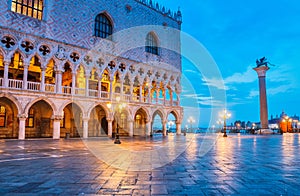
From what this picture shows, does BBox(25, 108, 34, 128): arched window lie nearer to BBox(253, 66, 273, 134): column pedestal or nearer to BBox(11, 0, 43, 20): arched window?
BBox(11, 0, 43, 20): arched window

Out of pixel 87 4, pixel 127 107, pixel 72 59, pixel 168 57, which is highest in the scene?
pixel 87 4

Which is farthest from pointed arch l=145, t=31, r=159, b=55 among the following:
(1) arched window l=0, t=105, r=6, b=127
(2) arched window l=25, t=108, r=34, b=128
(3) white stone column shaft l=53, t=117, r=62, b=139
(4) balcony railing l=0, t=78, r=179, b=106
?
(1) arched window l=0, t=105, r=6, b=127

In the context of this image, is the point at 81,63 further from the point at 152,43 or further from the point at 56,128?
the point at 152,43

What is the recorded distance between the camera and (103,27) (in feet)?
85.3

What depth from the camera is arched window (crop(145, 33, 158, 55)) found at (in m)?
30.8

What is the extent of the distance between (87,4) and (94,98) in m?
9.42

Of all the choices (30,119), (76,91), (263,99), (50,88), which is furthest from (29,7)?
(263,99)

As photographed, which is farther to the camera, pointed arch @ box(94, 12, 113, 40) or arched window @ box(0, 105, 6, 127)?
pointed arch @ box(94, 12, 113, 40)

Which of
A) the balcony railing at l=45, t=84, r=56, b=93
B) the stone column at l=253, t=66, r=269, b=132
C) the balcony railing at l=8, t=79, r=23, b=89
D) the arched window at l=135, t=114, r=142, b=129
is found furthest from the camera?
the stone column at l=253, t=66, r=269, b=132

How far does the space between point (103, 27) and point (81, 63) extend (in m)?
5.36

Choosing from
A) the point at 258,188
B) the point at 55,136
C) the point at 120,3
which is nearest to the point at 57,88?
the point at 55,136

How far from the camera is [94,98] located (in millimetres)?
23594

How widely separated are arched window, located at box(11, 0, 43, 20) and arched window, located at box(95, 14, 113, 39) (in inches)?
228

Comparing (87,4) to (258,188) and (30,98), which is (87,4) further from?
(258,188)
